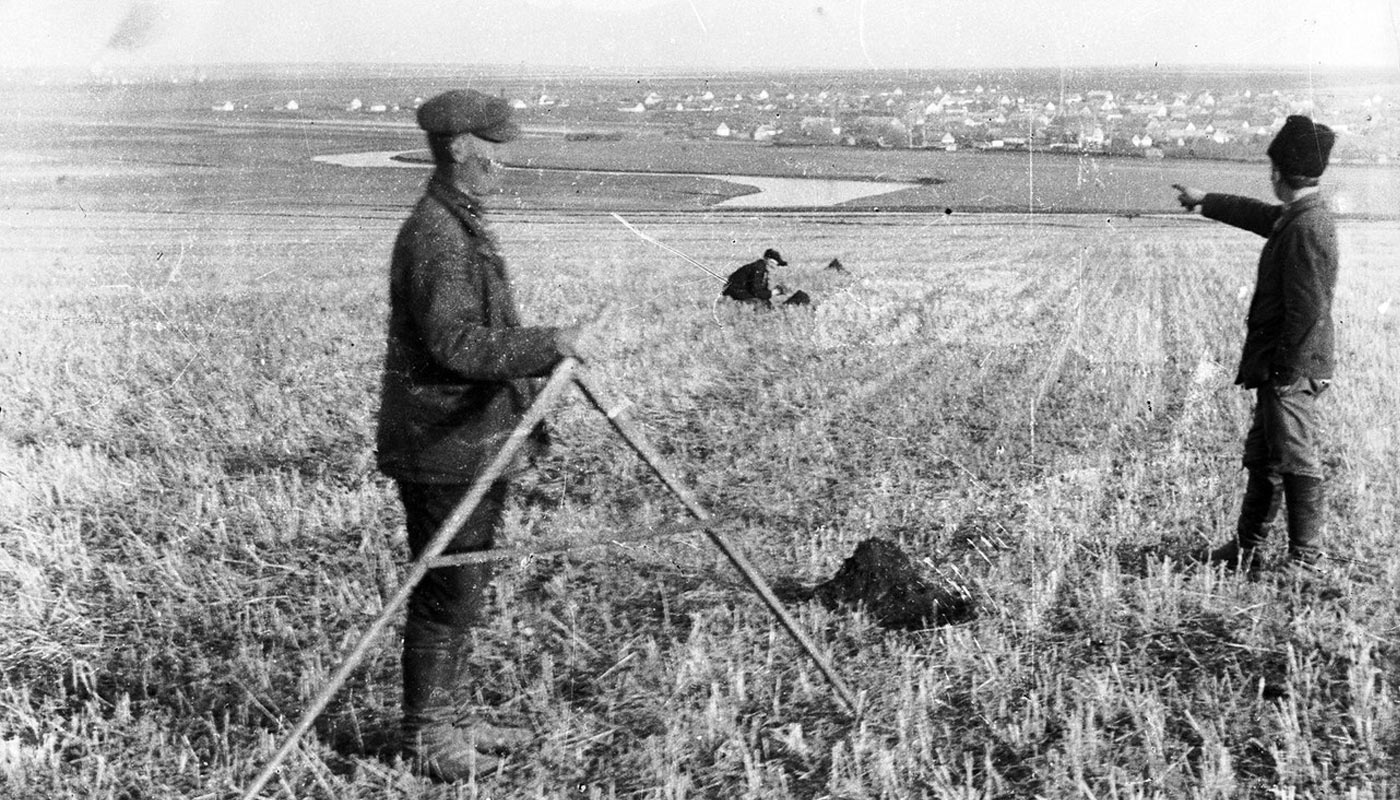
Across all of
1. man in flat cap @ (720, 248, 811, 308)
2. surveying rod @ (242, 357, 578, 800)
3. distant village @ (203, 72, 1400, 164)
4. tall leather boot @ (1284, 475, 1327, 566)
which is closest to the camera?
surveying rod @ (242, 357, 578, 800)

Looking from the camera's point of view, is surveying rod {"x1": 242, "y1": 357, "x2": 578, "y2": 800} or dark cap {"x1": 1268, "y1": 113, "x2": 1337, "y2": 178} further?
dark cap {"x1": 1268, "y1": 113, "x2": 1337, "y2": 178}

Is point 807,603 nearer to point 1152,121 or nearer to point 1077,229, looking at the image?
point 1077,229

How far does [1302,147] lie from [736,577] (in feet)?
9.36

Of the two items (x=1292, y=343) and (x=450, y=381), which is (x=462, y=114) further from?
(x=1292, y=343)

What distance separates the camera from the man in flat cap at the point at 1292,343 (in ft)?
15.1

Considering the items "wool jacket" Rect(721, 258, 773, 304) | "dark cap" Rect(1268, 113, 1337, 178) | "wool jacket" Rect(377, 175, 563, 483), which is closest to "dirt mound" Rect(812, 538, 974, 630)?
"wool jacket" Rect(377, 175, 563, 483)

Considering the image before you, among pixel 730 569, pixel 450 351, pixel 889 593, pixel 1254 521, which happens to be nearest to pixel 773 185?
pixel 730 569

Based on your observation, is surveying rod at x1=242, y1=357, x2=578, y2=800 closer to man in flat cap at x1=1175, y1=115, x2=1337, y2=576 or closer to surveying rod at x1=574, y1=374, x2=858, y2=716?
surveying rod at x1=574, y1=374, x2=858, y2=716

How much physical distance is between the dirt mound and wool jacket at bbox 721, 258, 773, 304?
8.03 meters

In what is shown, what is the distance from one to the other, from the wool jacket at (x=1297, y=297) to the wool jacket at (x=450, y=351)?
9.74ft

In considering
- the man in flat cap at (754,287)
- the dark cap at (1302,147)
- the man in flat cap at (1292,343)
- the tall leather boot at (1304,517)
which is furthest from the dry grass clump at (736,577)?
the man in flat cap at (754,287)

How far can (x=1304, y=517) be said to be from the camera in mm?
4762

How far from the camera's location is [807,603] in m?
4.83

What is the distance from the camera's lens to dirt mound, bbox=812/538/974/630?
183 inches
